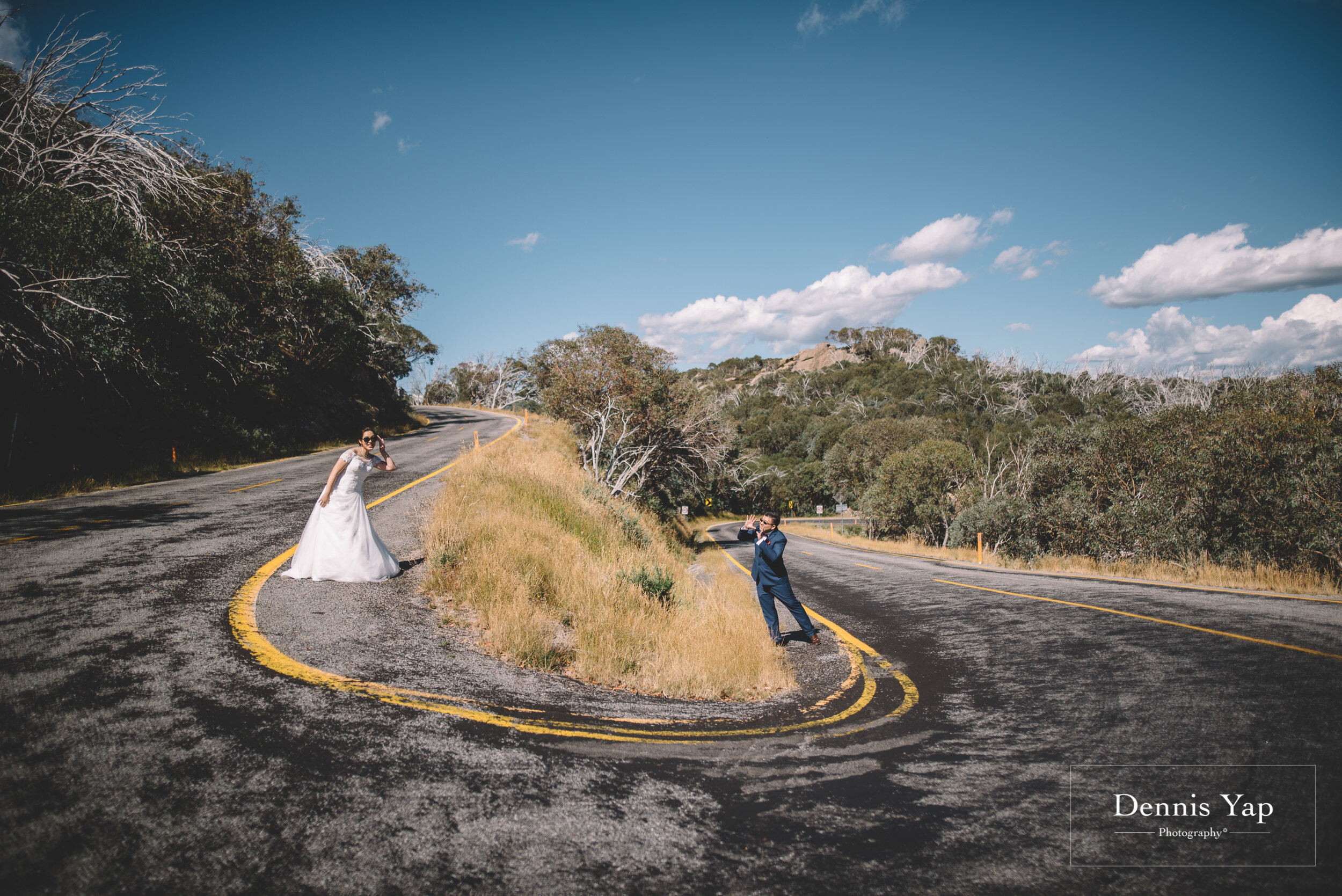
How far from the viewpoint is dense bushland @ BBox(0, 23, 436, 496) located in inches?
519

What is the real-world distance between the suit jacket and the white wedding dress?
475cm

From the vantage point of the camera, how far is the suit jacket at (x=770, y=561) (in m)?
7.93

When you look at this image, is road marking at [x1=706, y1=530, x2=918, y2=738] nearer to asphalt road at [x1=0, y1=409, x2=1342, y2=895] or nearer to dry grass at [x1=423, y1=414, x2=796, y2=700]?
asphalt road at [x1=0, y1=409, x2=1342, y2=895]

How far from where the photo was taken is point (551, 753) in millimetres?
3631

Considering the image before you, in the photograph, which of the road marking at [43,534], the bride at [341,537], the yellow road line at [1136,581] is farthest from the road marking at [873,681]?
the road marking at [43,534]

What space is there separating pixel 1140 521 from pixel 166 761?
2281 cm

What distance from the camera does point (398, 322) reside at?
41.8 m

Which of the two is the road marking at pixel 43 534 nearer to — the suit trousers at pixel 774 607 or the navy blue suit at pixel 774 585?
the navy blue suit at pixel 774 585

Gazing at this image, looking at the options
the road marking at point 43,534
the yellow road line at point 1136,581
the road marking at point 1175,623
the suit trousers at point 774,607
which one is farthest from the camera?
the yellow road line at point 1136,581

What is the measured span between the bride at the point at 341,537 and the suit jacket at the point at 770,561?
15.5ft

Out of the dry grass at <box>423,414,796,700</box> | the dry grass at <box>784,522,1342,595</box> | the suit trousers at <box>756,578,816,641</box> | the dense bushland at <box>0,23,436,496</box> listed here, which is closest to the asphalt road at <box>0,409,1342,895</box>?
the dry grass at <box>423,414,796,700</box>

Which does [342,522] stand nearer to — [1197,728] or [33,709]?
[33,709]

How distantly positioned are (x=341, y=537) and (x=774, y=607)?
18.4ft

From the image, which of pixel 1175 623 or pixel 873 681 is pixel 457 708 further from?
pixel 1175 623
